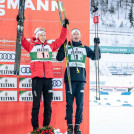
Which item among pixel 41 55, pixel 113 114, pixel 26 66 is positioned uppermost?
pixel 41 55

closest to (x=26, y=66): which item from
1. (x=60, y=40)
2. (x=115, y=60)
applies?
(x=60, y=40)

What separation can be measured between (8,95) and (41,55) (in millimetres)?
830

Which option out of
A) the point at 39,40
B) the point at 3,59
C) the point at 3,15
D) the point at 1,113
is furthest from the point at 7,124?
the point at 3,15

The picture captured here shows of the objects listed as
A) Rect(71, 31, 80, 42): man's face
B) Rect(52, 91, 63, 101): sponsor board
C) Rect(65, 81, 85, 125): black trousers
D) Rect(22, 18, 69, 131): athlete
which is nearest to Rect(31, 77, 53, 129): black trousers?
Rect(22, 18, 69, 131): athlete

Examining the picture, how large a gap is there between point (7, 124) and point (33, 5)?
174 centimetres

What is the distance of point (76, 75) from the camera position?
305 cm

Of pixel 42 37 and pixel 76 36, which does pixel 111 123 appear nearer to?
pixel 76 36

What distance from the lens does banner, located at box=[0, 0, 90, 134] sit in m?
3.34

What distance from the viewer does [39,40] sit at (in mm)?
3059

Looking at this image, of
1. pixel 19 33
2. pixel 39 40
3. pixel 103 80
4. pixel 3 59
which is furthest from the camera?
pixel 103 80

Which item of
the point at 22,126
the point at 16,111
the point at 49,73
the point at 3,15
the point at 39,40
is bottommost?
the point at 22,126

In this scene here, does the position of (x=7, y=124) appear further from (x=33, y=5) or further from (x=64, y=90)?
(x=33, y=5)

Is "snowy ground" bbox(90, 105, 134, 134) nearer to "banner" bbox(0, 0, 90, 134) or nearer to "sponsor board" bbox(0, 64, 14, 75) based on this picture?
"banner" bbox(0, 0, 90, 134)

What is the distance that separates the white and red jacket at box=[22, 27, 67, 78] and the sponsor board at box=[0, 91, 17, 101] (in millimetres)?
605
